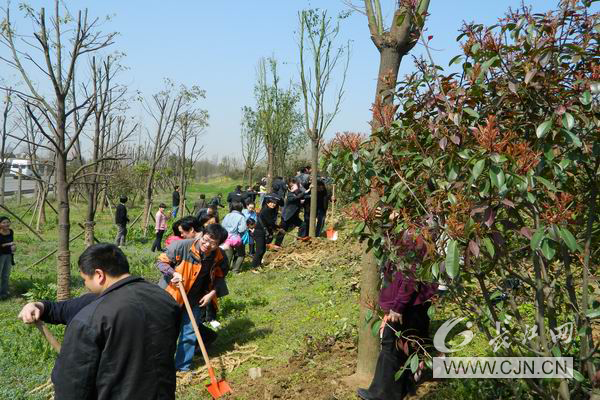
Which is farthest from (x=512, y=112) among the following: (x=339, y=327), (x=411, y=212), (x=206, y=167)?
(x=206, y=167)

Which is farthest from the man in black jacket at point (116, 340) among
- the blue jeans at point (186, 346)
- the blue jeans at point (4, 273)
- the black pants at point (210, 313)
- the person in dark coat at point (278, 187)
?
the person in dark coat at point (278, 187)

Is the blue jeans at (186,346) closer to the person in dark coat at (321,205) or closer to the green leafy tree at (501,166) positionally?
the green leafy tree at (501,166)

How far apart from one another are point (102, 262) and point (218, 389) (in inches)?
99.4

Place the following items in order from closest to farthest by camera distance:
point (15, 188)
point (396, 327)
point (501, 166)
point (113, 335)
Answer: point (501, 166)
point (113, 335)
point (396, 327)
point (15, 188)

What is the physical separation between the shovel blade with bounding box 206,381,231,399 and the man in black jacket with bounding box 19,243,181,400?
211 centimetres

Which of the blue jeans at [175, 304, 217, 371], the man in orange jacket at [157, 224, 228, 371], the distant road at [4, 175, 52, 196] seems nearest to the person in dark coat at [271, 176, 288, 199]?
the man in orange jacket at [157, 224, 228, 371]

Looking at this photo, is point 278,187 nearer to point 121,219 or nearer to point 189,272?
point 121,219

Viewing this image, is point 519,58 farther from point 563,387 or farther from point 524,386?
point 524,386

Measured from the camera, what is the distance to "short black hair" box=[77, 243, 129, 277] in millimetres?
2721

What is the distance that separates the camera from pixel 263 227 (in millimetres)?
11047

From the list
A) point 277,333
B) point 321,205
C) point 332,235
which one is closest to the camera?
point 277,333

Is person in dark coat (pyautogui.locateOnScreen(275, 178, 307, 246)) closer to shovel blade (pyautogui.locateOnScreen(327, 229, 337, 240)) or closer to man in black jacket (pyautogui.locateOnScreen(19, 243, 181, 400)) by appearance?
shovel blade (pyautogui.locateOnScreen(327, 229, 337, 240))

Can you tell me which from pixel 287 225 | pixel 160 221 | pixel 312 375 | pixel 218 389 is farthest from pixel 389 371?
pixel 160 221

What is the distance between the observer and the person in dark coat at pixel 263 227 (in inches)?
435
